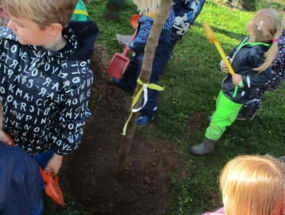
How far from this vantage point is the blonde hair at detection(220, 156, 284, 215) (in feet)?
5.28

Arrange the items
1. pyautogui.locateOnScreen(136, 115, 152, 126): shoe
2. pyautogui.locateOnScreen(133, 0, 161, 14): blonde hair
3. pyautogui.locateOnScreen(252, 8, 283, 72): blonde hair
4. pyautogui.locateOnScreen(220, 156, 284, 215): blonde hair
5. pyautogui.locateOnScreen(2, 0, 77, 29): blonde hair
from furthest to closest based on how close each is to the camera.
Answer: pyautogui.locateOnScreen(136, 115, 152, 126): shoe, pyautogui.locateOnScreen(252, 8, 283, 72): blonde hair, pyautogui.locateOnScreen(133, 0, 161, 14): blonde hair, pyautogui.locateOnScreen(2, 0, 77, 29): blonde hair, pyautogui.locateOnScreen(220, 156, 284, 215): blonde hair

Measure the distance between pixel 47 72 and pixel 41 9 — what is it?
39cm

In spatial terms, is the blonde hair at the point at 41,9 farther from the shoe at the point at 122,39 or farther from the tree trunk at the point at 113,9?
the tree trunk at the point at 113,9

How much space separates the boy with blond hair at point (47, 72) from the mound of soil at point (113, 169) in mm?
1013

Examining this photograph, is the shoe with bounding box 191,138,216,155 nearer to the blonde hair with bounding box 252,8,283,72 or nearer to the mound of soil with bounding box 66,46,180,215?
the mound of soil with bounding box 66,46,180,215

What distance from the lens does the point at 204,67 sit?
18.3 feet

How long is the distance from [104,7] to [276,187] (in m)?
5.24

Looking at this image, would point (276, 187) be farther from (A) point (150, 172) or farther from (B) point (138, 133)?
(B) point (138, 133)

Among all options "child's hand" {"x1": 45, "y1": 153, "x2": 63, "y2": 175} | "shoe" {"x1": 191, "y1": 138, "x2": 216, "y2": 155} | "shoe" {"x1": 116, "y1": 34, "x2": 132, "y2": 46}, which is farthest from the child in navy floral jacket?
"child's hand" {"x1": 45, "y1": 153, "x2": 63, "y2": 175}

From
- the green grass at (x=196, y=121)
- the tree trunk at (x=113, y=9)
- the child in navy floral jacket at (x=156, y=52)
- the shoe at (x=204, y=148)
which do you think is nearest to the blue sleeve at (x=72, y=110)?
the green grass at (x=196, y=121)

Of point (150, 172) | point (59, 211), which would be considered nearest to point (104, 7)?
point (150, 172)

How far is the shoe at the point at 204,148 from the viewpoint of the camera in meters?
3.89

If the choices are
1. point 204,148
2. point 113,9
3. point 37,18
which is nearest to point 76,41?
point 37,18

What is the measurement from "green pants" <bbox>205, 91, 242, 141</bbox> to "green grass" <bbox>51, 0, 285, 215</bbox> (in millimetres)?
245
